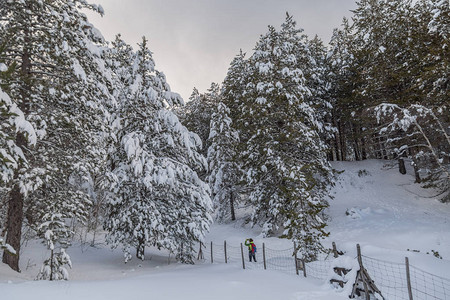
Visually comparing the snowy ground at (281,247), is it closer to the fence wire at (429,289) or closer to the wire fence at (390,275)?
the wire fence at (390,275)

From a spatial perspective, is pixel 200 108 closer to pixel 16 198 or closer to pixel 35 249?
pixel 35 249

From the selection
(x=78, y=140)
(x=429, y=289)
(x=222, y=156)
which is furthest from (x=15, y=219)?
(x=222, y=156)

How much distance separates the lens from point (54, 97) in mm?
9172

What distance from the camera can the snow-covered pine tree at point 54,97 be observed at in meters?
8.35

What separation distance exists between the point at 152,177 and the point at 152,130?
9.18ft

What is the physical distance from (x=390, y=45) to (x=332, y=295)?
19.9 m

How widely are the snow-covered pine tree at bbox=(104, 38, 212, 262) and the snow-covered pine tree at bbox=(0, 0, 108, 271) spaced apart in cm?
191

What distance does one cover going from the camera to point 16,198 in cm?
872

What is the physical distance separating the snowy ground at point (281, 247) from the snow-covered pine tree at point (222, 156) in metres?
3.06

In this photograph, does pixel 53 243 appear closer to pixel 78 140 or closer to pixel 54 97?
pixel 78 140

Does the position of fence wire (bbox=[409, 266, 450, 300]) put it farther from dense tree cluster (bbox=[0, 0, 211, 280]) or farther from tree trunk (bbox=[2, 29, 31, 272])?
tree trunk (bbox=[2, 29, 31, 272])

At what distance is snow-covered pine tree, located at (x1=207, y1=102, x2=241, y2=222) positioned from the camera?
22.5 m

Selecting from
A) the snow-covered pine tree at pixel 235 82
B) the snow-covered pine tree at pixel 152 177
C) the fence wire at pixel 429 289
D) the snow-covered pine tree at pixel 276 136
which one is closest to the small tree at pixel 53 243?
the snow-covered pine tree at pixel 152 177

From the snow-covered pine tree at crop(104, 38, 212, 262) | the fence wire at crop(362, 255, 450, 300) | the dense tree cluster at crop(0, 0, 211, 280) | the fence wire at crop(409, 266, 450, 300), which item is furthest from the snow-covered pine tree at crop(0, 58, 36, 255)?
the fence wire at crop(409, 266, 450, 300)
